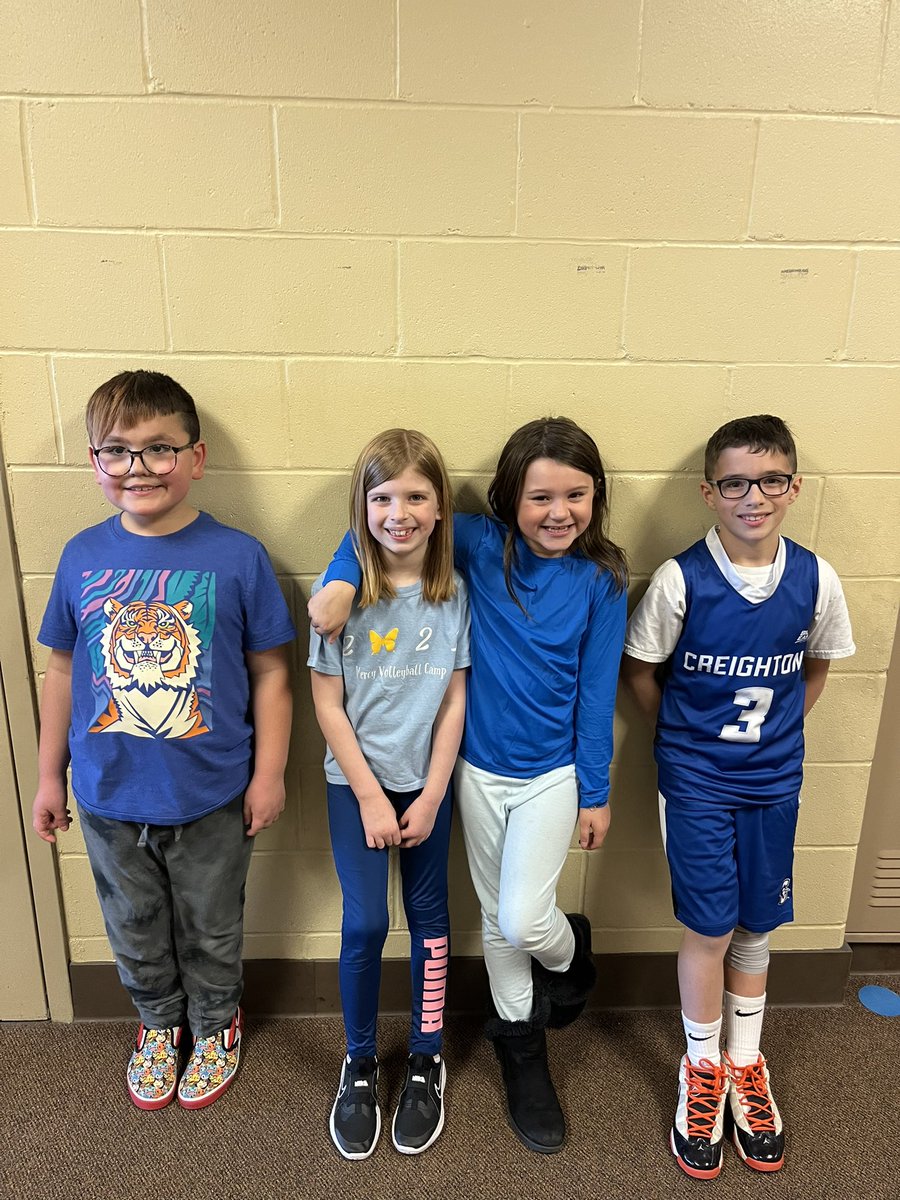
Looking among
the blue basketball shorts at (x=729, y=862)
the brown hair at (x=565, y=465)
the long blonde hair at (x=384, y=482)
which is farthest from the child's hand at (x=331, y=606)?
the blue basketball shorts at (x=729, y=862)

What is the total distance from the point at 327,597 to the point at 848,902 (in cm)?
150

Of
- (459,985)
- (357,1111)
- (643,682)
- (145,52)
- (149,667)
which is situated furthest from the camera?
(459,985)

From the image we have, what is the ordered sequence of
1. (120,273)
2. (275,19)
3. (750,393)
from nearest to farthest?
(275,19)
(120,273)
(750,393)

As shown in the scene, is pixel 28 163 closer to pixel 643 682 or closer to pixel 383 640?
pixel 383 640

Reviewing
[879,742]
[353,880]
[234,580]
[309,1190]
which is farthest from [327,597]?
[879,742]

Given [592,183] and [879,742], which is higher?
[592,183]

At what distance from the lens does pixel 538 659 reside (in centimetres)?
161

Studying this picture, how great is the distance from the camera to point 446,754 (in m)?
1.62

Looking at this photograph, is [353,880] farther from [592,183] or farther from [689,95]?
[689,95]

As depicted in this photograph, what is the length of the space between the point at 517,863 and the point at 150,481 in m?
1.00

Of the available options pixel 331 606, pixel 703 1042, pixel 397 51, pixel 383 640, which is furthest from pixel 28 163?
pixel 703 1042

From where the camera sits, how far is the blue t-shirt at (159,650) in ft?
5.08

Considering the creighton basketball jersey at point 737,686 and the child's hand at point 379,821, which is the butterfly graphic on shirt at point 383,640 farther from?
the creighton basketball jersey at point 737,686

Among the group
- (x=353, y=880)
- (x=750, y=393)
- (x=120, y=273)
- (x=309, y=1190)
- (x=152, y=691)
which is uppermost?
(x=120, y=273)
